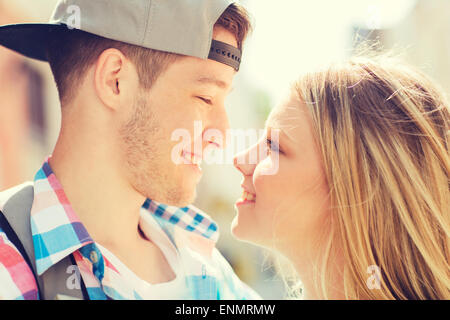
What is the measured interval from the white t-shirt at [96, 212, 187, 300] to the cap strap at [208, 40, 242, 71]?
3.39 ft

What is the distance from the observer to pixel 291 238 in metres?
1.91

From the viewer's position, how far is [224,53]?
199 centimetres

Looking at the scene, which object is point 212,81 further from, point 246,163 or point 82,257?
point 82,257

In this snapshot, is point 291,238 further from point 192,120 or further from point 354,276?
point 192,120

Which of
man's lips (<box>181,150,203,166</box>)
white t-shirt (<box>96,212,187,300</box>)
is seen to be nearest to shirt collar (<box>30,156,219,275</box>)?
white t-shirt (<box>96,212,187,300</box>)

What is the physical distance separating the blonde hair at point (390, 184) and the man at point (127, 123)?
0.66 m

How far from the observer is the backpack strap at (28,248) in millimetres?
1458

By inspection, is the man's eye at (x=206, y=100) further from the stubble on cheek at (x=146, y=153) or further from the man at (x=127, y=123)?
the stubble on cheek at (x=146, y=153)

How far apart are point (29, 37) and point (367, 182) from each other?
6.14 feet

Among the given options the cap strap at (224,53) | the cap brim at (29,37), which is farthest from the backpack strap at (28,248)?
the cap strap at (224,53)

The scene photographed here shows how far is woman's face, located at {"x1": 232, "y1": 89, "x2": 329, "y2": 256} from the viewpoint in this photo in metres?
1.83

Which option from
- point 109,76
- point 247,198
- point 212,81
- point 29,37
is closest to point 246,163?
point 247,198

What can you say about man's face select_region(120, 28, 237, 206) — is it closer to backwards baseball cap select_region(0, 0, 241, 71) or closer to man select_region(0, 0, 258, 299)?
man select_region(0, 0, 258, 299)

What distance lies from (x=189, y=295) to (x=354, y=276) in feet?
2.70
